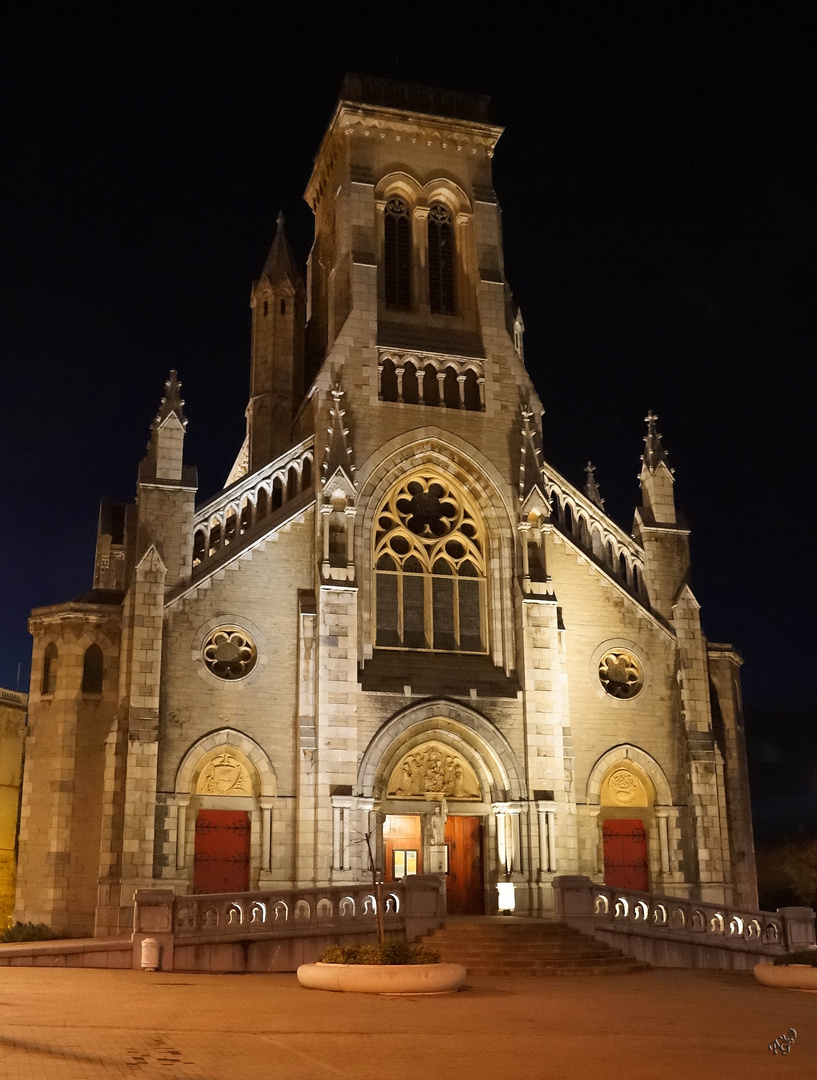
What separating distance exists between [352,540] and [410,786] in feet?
22.1

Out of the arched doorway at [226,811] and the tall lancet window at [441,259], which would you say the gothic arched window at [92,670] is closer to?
the arched doorway at [226,811]

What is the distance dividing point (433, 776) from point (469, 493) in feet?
26.9

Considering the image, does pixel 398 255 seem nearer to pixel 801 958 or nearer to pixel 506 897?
pixel 506 897

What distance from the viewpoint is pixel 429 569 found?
1271 inches

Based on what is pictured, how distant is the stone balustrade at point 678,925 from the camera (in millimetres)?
25172

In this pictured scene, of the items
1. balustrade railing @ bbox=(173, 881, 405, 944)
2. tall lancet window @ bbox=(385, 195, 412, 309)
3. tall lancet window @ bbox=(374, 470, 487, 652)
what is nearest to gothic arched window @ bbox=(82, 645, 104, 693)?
tall lancet window @ bbox=(374, 470, 487, 652)

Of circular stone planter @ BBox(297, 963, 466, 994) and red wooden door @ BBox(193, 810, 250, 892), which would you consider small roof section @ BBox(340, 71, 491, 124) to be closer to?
red wooden door @ BBox(193, 810, 250, 892)

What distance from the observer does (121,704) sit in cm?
2873

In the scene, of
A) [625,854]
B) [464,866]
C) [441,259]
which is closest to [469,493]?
[441,259]

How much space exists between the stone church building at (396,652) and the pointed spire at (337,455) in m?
0.09

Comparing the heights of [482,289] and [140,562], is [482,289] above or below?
above

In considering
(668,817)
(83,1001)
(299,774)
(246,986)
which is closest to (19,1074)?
(83,1001)

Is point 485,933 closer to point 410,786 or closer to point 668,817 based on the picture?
point 410,786

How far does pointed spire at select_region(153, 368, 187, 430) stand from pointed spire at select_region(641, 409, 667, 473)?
46.3 feet
